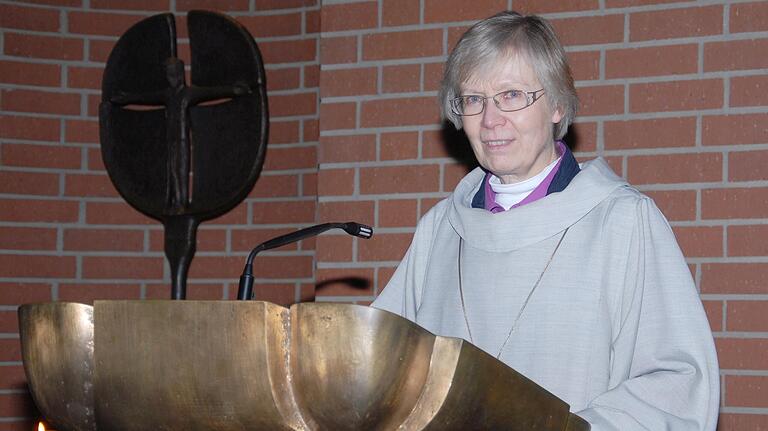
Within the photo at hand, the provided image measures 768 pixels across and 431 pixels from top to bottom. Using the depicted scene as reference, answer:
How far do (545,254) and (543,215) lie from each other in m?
0.07

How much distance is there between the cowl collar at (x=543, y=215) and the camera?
1.96 m

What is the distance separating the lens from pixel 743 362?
105 inches

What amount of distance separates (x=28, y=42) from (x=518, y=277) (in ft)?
7.76

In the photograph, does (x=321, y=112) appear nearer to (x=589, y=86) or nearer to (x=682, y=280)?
(x=589, y=86)

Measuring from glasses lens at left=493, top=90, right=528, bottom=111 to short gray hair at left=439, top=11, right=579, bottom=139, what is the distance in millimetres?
49

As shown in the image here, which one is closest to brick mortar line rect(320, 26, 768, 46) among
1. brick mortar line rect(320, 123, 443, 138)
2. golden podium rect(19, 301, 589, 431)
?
brick mortar line rect(320, 123, 443, 138)

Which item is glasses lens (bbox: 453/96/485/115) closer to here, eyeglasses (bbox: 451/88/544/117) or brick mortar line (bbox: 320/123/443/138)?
eyeglasses (bbox: 451/88/544/117)

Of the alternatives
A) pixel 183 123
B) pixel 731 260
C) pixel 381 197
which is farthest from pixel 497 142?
pixel 183 123

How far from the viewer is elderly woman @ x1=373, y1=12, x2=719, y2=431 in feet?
5.80

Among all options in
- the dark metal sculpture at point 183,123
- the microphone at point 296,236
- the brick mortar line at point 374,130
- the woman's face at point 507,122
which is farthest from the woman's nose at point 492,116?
the dark metal sculpture at point 183,123

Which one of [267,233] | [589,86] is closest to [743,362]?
[589,86]

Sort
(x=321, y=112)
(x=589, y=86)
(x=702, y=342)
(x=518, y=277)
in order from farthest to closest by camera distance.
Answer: (x=321, y=112) → (x=589, y=86) → (x=518, y=277) → (x=702, y=342)

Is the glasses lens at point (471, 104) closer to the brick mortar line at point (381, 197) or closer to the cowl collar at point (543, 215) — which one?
the cowl collar at point (543, 215)

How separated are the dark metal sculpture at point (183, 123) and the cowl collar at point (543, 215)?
152 cm
